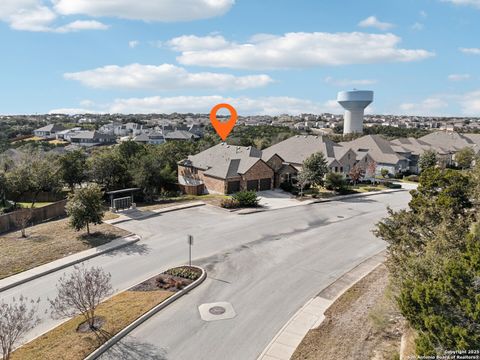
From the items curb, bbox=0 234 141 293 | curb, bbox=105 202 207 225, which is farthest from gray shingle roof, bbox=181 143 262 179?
curb, bbox=0 234 141 293

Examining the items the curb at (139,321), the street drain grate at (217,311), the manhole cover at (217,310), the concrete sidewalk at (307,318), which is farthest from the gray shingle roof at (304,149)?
the manhole cover at (217,310)

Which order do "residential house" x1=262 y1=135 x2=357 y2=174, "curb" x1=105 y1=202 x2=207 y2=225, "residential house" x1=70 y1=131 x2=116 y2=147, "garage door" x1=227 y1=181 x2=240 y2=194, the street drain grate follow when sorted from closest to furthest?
1. the street drain grate
2. "curb" x1=105 y1=202 x2=207 y2=225
3. "garage door" x1=227 y1=181 x2=240 y2=194
4. "residential house" x1=262 y1=135 x2=357 y2=174
5. "residential house" x1=70 y1=131 x2=116 y2=147

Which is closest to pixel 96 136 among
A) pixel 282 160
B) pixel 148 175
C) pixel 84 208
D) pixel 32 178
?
pixel 32 178

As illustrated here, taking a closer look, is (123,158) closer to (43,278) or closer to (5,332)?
(43,278)

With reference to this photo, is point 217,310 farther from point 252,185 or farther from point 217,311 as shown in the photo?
point 252,185

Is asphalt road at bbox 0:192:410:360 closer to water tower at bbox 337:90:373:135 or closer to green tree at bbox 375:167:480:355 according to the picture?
green tree at bbox 375:167:480:355

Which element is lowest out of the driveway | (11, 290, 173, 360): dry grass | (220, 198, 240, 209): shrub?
(11, 290, 173, 360): dry grass

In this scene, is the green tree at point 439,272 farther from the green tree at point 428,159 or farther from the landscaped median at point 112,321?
the green tree at point 428,159

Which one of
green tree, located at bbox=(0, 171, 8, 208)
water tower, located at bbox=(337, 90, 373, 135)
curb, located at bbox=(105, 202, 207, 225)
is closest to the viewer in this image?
curb, located at bbox=(105, 202, 207, 225)
